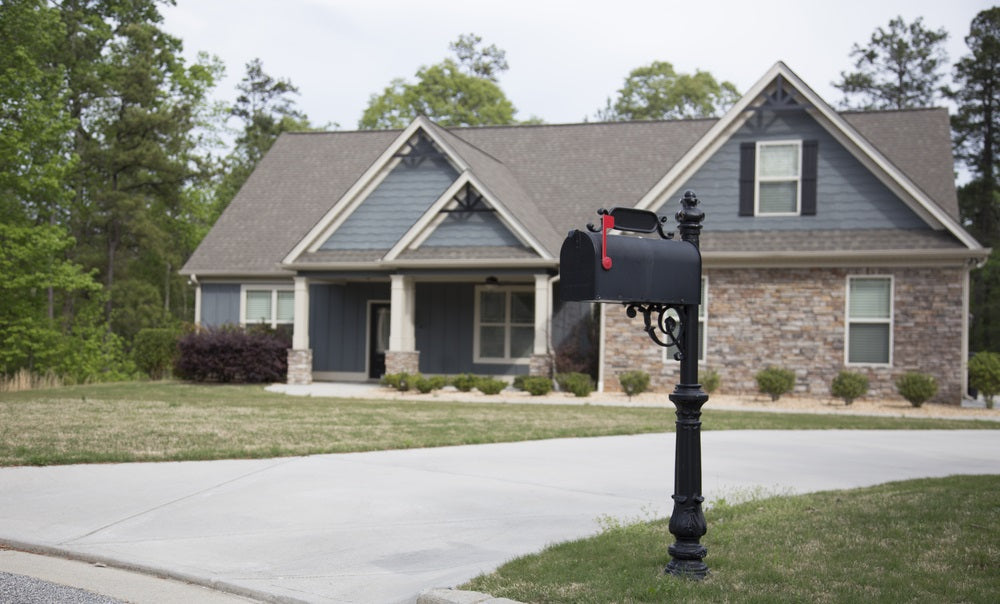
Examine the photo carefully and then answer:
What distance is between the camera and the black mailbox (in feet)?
16.9

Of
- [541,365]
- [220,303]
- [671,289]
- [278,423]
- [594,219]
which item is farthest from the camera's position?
[220,303]

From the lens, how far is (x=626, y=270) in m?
5.28

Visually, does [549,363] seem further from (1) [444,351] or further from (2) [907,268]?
(2) [907,268]

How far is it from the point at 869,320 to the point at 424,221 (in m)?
10.2

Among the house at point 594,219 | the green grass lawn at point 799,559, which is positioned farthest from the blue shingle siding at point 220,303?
the green grass lawn at point 799,559

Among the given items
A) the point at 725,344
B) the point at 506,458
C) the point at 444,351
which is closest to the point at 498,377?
the point at 444,351

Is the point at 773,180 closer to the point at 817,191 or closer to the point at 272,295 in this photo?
the point at 817,191

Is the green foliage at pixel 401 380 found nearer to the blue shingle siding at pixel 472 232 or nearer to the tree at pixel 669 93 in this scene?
the blue shingle siding at pixel 472 232

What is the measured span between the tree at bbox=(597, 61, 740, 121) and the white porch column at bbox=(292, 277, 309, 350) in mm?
29878

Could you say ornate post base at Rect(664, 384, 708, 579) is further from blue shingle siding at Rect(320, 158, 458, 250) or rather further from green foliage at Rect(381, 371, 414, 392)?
blue shingle siding at Rect(320, 158, 458, 250)

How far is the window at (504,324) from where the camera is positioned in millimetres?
24516

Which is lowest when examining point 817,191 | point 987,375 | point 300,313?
point 987,375

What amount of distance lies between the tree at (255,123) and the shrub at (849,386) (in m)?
34.9

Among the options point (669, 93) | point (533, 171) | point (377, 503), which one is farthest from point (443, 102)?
point (377, 503)
